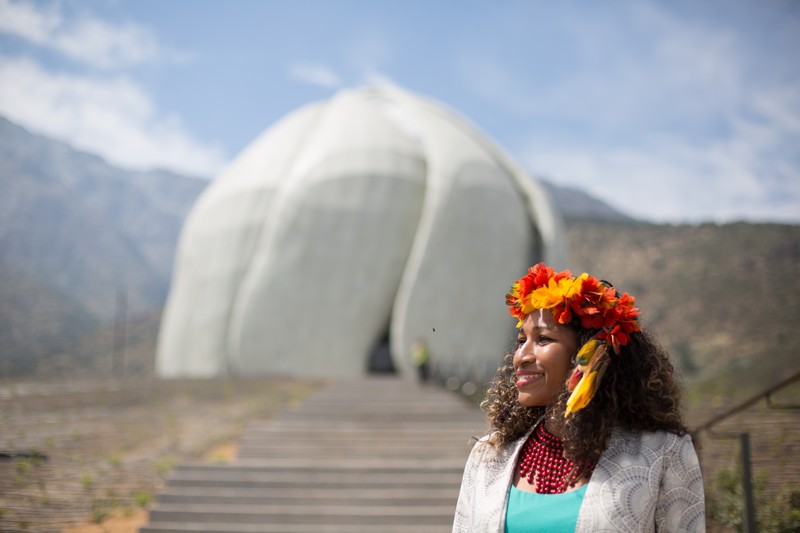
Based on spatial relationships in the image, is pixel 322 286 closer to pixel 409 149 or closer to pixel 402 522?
pixel 409 149

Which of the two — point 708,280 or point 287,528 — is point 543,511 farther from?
point 708,280

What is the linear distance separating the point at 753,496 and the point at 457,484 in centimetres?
297

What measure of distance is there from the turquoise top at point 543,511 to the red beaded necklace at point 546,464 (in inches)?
1.2

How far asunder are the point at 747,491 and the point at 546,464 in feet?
7.59

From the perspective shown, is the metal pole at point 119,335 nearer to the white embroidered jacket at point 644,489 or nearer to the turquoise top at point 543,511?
the turquoise top at point 543,511

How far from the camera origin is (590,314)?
75.2 inches

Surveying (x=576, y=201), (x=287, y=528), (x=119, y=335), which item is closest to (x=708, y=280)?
(x=119, y=335)

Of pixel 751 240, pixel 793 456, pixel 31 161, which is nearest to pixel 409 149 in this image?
pixel 31 161

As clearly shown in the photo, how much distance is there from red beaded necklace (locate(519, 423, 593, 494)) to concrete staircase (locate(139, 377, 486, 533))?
A: 3.79 m

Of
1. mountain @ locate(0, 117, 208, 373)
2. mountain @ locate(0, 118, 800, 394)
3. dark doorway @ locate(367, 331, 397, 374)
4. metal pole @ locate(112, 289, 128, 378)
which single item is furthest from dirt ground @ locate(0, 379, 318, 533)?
metal pole @ locate(112, 289, 128, 378)

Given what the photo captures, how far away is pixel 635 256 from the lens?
45.8m

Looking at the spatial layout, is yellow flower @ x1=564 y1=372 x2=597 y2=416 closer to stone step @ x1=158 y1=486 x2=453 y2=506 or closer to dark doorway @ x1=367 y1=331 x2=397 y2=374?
stone step @ x1=158 y1=486 x2=453 y2=506

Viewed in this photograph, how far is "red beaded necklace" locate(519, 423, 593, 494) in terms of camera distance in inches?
73.0

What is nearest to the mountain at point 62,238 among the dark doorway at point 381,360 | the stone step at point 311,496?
the stone step at point 311,496
